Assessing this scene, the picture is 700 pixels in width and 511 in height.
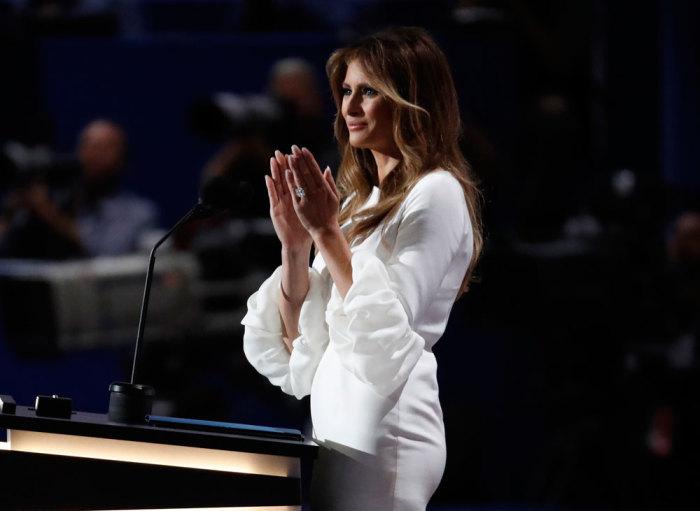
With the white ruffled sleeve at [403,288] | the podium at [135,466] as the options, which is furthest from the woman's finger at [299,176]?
the podium at [135,466]

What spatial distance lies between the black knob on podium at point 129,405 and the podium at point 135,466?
57 millimetres

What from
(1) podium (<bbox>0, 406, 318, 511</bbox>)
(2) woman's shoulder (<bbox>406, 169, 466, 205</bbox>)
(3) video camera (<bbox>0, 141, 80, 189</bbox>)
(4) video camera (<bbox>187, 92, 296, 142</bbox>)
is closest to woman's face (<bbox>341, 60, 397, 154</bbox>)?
(2) woman's shoulder (<bbox>406, 169, 466, 205</bbox>)

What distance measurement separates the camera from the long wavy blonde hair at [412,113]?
2.22m

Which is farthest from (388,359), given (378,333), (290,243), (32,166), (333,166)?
(32,166)

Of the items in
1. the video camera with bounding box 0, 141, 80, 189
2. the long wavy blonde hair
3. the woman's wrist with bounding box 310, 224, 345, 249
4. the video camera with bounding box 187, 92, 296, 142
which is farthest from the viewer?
the video camera with bounding box 0, 141, 80, 189

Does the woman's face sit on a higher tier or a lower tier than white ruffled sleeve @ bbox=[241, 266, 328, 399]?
higher

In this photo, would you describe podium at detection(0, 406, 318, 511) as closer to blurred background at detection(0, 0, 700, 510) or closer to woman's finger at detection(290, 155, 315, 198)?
woman's finger at detection(290, 155, 315, 198)

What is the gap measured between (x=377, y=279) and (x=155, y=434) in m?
0.44

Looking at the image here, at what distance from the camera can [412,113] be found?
2221 mm

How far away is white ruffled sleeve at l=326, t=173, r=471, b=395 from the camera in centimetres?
200

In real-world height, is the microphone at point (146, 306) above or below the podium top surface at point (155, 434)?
above

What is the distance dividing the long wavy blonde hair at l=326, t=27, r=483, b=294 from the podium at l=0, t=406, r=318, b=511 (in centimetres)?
50

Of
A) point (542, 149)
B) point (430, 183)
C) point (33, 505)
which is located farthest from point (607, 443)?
point (33, 505)

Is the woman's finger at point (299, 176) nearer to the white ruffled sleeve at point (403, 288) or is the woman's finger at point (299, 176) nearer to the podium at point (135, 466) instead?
the white ruffled sleeve at point (403, 288)
